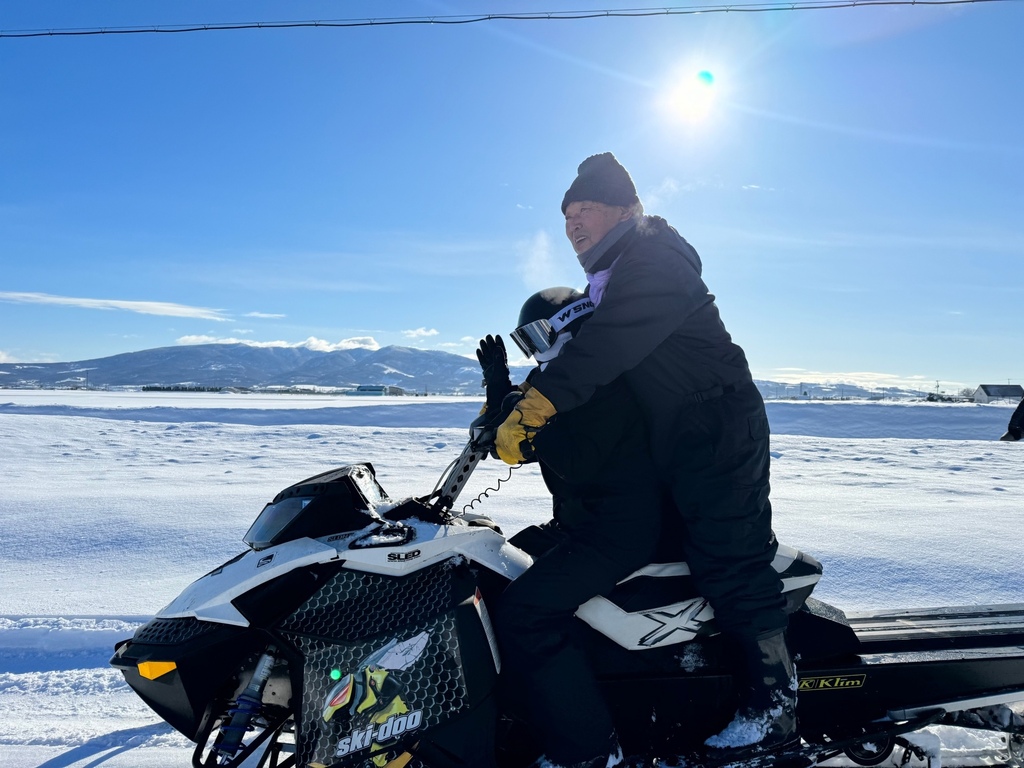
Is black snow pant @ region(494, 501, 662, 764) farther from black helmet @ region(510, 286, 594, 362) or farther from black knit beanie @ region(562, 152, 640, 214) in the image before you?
black knit beanie @ region(562, 152, 640, 214)

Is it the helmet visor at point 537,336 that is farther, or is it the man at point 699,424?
the helmet visor at point 537,336

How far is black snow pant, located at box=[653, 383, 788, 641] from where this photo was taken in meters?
1.92

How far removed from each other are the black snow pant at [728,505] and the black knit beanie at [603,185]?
72cm

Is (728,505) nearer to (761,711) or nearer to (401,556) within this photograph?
(761,711)

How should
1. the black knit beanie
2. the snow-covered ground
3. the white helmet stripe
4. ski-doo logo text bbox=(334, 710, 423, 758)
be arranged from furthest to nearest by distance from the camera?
the snow-covered ground < the black knit beanie < the white helmet stripe < ski-doo logo text bbox=(334, 710, 423, 758)

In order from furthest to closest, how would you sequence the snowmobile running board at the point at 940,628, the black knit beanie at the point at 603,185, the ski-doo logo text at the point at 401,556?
the snowmobile running board at the point at 940,628 < the black knit beanie at the point at 603,185 < the ski-doo logo text at the point at 401,556

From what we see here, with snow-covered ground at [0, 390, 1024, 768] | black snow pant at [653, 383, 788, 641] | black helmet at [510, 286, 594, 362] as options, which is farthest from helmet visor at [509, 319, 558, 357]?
snow-covered ground at [0, 390, 1024, 768]

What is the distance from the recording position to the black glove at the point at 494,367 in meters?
2.10

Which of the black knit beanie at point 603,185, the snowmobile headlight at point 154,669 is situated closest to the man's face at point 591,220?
the black knit beanie at point 603,185

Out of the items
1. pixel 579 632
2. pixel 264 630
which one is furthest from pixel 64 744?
pixel 579 632

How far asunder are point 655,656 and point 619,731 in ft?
0.86

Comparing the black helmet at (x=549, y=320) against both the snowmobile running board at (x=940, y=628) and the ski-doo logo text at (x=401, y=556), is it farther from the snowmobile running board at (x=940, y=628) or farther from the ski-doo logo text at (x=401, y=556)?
the snowmobile running board at (x=940, y=628)

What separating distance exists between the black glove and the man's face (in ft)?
1.43

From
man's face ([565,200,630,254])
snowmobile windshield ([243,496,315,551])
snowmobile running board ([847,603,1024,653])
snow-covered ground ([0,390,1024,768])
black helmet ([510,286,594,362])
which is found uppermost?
man's face ([565,200,630,254])
